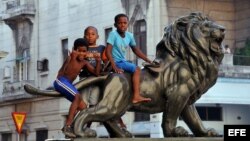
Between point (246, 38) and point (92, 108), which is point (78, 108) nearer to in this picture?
point (92, 108)

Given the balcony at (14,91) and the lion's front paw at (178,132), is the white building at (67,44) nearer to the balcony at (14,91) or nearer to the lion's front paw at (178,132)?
the balcony at (14,91)

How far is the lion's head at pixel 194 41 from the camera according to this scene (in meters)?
11.0

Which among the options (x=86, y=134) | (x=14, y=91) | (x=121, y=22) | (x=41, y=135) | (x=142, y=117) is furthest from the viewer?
(x=14, y=91)

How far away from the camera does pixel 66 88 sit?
10.3 metres

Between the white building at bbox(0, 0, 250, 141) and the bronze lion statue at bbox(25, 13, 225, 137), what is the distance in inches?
754

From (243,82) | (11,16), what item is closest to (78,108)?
(243,82)

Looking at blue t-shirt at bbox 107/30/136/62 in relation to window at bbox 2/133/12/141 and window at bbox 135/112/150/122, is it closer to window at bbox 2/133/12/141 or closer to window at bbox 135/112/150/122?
window at bbox 135/112/150/122

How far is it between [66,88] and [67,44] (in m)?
29.9

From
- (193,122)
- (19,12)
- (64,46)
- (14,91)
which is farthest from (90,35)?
(14,91)

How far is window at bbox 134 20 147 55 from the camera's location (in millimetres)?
34219

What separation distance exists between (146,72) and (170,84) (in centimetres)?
39

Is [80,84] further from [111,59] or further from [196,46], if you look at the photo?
[196,46]

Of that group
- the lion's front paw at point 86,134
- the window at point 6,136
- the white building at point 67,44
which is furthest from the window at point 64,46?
the lion's front paw at point 86,134

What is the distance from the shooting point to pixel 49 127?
4066cm
